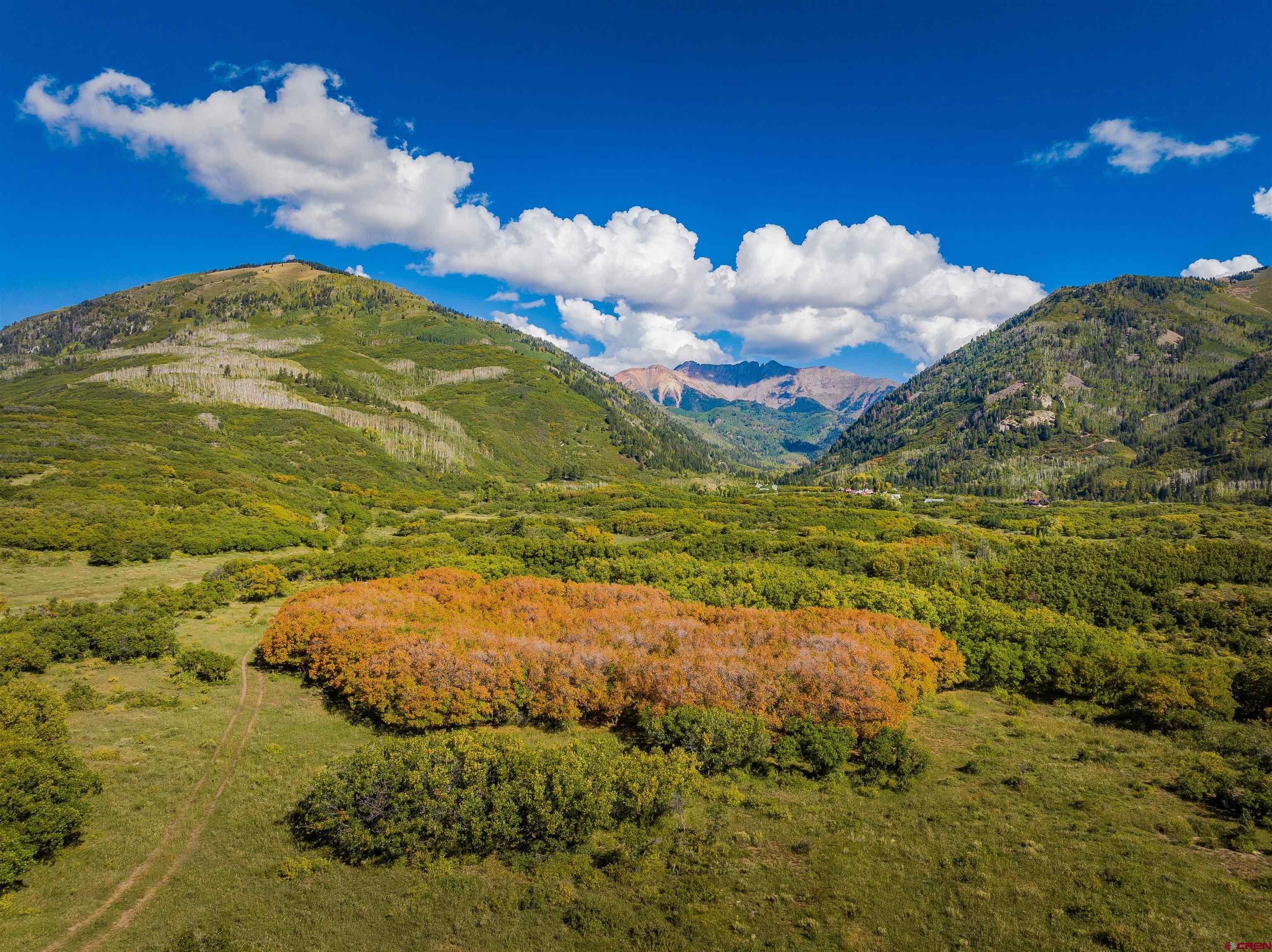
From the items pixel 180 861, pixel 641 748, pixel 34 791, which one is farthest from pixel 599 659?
pixel 34 791

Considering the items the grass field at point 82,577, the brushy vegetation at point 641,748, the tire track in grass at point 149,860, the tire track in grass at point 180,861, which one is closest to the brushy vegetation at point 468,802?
the brushy vegetation at point 641,748

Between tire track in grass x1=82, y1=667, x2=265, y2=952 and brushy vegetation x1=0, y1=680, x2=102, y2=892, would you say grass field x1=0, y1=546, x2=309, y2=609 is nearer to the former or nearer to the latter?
brushy vegetation x1=0, y1=680, x2=102, y2=892

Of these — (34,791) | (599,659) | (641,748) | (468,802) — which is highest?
(599,659)

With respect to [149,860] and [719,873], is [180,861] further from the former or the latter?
[719,873]

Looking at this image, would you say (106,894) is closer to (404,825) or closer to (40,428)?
(404,825)

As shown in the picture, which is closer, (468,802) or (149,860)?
(149,860)

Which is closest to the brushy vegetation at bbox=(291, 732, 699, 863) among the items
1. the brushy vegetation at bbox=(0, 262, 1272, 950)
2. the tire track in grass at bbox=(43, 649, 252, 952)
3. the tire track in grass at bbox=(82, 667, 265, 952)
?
the brushy vegetation at bbox=(0, 262, 1272, 950)
